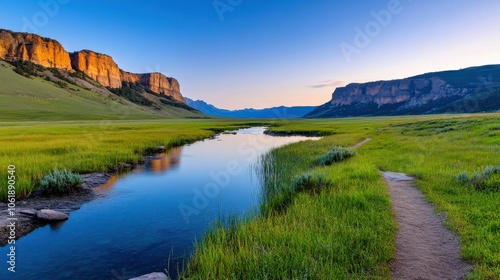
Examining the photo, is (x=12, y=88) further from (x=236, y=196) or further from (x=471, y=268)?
(x=471, y=268)

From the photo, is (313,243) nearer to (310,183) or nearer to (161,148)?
(310,183)

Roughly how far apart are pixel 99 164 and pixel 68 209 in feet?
30.1

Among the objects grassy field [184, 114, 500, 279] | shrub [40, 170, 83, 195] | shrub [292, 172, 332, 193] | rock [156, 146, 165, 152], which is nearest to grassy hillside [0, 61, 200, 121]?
rock [156, 146, 165, 152]

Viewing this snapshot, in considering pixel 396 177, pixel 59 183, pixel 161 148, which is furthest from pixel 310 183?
pixel 161 148

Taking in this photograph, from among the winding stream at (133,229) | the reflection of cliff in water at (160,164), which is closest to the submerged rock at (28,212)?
the winding stream at (133,229)

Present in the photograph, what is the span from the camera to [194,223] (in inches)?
458

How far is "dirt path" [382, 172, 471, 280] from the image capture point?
568 centimetres

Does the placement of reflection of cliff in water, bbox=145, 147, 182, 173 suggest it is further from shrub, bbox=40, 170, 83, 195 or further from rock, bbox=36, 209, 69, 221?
rock, bbox=36, 209, 69, 221

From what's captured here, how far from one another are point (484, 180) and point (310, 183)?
6.47 meters

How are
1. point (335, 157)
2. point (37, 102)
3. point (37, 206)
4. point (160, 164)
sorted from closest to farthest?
point (37, 206) < point (335, 157) < point (160, 164) < point (37, 102)

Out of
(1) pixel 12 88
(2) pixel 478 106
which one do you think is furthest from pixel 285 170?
(2) pixel 478 106

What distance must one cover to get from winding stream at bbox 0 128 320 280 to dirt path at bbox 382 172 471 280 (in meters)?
5.24

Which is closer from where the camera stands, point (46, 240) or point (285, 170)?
point (46, 240)

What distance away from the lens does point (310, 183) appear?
12.8m
